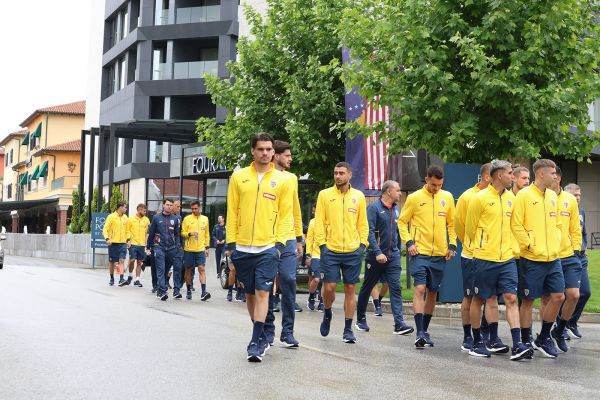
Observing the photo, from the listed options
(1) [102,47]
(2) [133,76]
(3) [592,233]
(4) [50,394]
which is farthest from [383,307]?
(1) [102,47]

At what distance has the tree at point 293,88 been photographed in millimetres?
23141

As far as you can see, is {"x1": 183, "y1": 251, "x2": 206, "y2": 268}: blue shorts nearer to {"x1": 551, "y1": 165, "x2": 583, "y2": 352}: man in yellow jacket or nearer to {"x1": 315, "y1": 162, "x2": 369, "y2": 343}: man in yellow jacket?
{"x1": 315, "y1": 162, "x2": 369, "y2": 343}: man in yellow jacket

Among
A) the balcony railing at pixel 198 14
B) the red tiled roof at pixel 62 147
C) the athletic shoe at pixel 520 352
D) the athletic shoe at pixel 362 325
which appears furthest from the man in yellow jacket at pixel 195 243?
the red tiled roof at pixel 62 147

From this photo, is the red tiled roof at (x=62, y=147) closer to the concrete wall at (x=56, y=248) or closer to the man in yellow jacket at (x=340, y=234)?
the concrete wall at (x=56, y=248)

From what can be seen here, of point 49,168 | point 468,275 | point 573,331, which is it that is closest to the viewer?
point 468,275

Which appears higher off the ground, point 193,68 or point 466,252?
point 193,68

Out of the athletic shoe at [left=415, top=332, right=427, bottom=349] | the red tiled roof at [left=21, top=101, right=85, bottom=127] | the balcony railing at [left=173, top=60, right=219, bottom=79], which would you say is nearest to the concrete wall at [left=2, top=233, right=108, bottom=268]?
the balcony railing at [left=173, top=60, right=219, bottom=79]

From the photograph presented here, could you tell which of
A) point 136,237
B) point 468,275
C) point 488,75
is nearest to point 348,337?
point 468,275

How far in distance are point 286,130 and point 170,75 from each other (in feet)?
97.2

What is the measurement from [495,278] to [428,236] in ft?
4.70

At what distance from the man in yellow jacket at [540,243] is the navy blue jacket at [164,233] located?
9.44 metres

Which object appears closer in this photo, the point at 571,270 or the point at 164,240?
the point at 571,270

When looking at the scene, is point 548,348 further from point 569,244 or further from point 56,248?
point 56,248

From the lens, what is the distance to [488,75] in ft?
50.9
